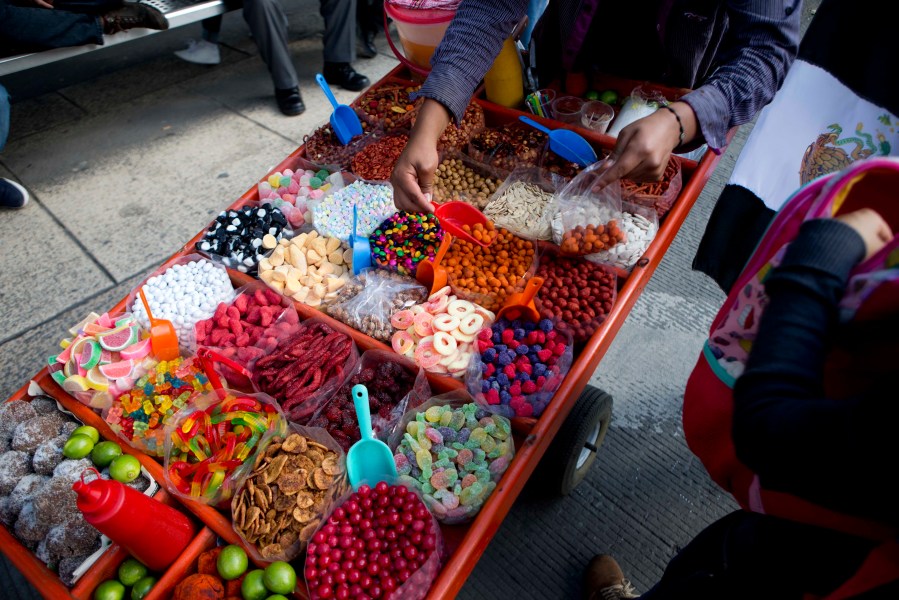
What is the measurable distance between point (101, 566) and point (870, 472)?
1503mm

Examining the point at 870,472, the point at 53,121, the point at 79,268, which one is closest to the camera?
the point at 870,472

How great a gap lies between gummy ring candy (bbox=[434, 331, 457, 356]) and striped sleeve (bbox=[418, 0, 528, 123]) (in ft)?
2.36

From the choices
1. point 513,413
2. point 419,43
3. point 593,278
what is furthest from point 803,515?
point 419,43

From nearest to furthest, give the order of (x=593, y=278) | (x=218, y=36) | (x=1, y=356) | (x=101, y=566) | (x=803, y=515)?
(x=803, y=515) < (x=101, y=566) < (x=593, y=278) < (x=1, y=356) < (x=218, y=36)

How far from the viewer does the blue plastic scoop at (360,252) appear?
1.84 meters

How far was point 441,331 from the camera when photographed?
1622 mm

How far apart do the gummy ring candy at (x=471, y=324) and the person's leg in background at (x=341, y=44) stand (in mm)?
3187

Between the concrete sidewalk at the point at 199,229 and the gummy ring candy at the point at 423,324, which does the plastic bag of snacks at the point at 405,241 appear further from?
the concrete sidewalk at the point at 199,229

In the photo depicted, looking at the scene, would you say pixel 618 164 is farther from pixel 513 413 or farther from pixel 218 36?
pixel 218 36

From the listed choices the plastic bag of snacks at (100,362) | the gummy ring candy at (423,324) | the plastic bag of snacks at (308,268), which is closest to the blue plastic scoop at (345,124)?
the plastic bag of snacks at (308,268)

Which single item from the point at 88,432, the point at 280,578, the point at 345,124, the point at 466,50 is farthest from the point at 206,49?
the point at 280,578

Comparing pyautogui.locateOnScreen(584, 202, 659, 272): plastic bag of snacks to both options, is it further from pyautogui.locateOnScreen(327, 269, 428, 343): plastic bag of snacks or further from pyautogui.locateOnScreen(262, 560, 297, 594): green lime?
pyautogui.locateOnScreen(262, 560, 297, 594): green lime

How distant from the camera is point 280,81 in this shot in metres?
3.91

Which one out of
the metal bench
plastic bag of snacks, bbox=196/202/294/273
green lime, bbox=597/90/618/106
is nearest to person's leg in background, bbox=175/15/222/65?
the metal bench
